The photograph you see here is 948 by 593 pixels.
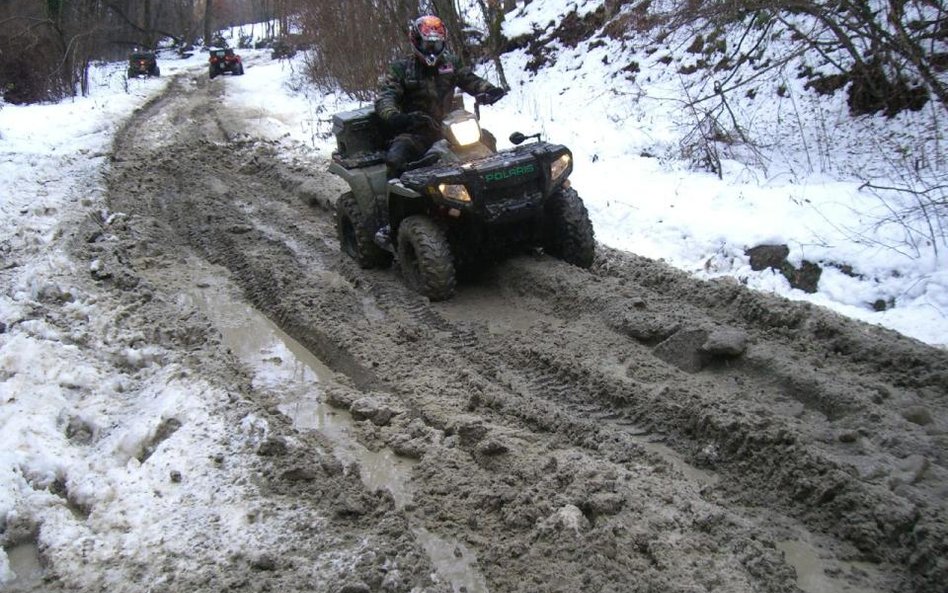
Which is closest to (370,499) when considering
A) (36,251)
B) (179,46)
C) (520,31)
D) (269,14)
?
(36,251)

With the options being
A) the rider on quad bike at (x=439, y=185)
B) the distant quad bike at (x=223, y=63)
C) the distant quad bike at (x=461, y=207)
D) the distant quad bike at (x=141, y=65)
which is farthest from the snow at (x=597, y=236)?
the distant quad bike at (x=141, y=65)

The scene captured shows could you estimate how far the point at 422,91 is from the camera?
6344mm

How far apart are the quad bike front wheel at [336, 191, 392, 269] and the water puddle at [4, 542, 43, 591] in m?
3.68

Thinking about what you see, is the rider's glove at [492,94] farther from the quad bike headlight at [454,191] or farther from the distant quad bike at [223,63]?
the distant quad bike at [223,63]

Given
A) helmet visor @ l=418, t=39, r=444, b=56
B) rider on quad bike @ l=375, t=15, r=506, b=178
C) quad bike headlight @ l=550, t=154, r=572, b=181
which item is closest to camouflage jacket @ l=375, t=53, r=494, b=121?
rider on quad bike @ l=375, t=15, r=506, b=178

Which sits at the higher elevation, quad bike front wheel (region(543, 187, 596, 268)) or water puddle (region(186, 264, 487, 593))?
quad bike front wheel (region(543, 187, 596, 268))

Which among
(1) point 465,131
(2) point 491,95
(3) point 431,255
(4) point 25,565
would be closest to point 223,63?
(2) point 491,95

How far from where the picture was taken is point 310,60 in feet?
68.8

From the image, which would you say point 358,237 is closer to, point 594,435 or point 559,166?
point 559,166

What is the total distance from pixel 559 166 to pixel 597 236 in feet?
5.45

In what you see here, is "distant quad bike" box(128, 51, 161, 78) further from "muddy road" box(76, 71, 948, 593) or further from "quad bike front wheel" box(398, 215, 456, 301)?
"quad bike front wheel" box(398, 215, 456, 301)

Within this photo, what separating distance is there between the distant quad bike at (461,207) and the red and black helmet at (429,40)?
1.59 feet

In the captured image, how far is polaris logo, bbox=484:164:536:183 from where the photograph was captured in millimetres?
5258

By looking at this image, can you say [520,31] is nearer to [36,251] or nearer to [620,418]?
[36,251]
